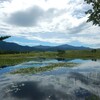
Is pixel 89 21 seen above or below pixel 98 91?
above

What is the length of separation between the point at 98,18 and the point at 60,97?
32917mm

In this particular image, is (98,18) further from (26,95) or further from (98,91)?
(26,95)

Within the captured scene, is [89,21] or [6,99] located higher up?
[89,21]

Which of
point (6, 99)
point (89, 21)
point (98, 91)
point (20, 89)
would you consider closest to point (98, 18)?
point (89, 21)

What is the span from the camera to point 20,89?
28.2 m

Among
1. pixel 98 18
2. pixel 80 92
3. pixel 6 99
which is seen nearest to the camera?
pixel 6 99

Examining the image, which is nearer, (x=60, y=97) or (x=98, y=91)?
(x=60, y=97)

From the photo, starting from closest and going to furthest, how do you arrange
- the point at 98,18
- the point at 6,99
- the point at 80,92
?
the point at 6,99, the point at 80,92, the point at 98,18

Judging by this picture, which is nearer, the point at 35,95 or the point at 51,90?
the point at 35,95

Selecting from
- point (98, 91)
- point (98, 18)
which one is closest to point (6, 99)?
point (98, 91)

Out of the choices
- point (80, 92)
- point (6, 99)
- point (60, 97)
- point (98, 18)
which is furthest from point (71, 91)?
point (98, 18)

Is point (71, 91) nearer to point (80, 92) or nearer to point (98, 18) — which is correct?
point (80, 92)

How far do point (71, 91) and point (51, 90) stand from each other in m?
2.33

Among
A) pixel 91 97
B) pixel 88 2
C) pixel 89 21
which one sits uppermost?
pixel 88 2
